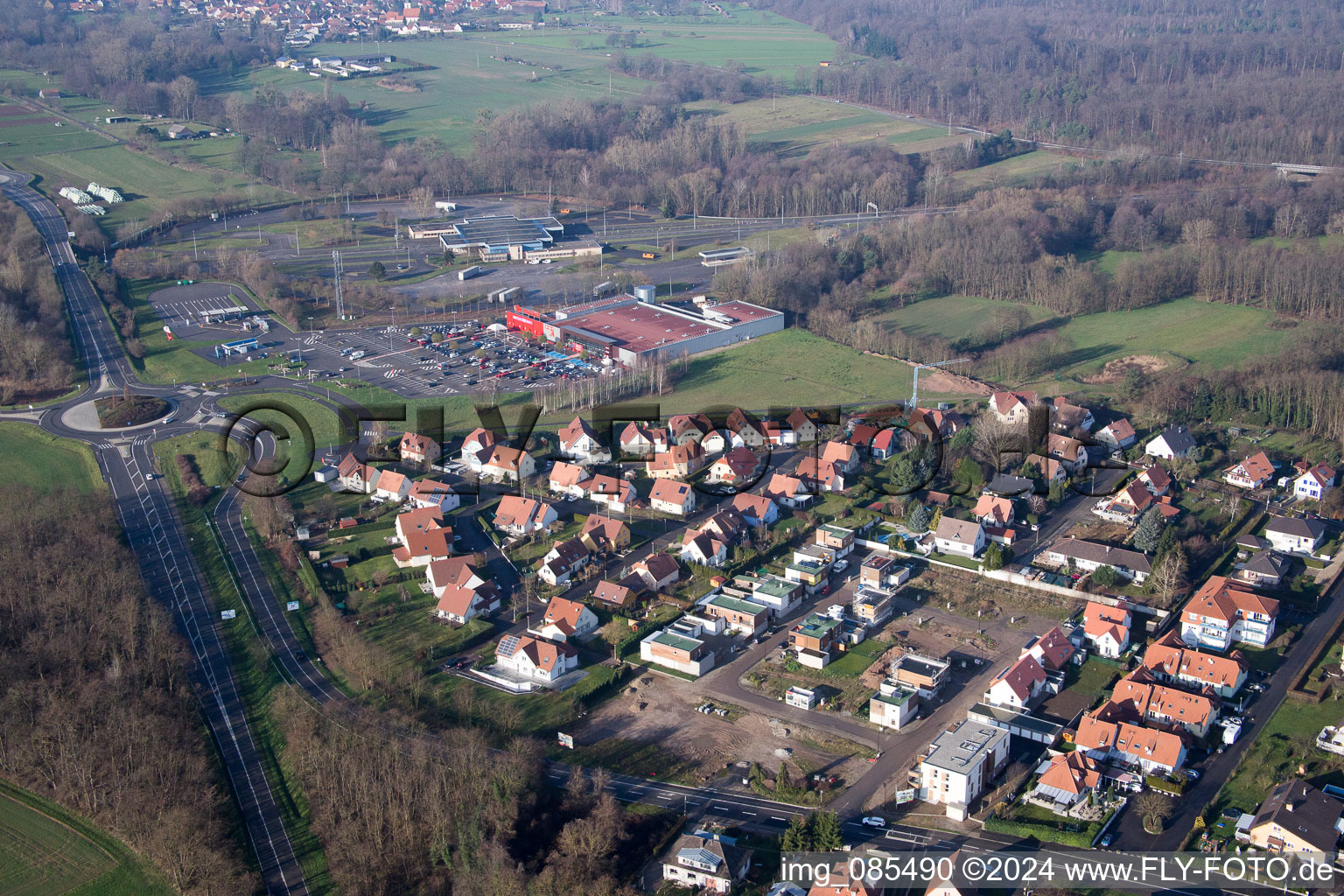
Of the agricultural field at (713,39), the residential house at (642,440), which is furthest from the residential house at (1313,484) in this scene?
the agricultural field at (713,39)

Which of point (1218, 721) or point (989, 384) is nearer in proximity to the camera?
point (1218, 721)

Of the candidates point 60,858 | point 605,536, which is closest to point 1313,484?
point 605,536

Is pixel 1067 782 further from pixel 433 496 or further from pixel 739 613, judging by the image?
pixel 433 496

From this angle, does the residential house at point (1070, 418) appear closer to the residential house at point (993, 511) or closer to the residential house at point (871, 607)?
the residential house at point (993, 511)

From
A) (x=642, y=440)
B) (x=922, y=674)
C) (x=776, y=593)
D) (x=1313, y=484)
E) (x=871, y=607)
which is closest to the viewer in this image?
(x=922, y=674)

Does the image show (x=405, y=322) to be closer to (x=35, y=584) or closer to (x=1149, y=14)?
(x=35, y=584)

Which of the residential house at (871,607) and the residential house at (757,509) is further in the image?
the residential house at (757,509)

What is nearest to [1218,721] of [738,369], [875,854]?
[875,854]
